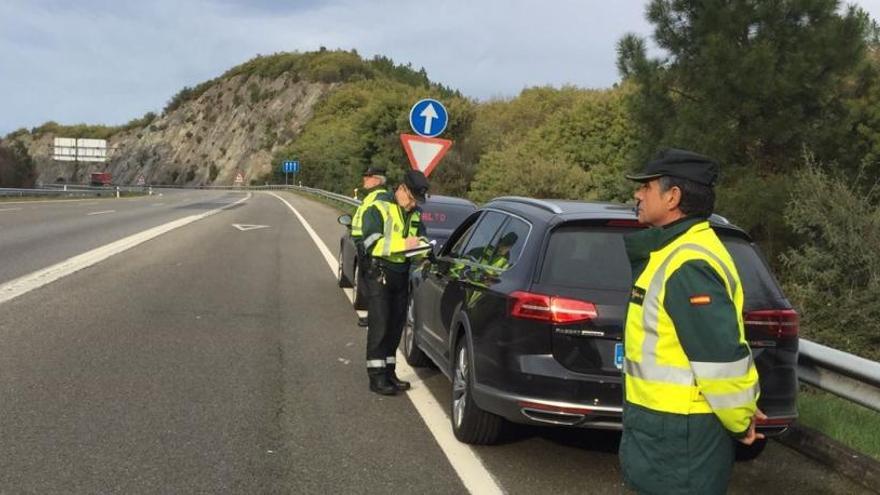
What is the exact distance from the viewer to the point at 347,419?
540cm

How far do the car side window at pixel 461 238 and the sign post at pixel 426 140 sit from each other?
599 centimetres

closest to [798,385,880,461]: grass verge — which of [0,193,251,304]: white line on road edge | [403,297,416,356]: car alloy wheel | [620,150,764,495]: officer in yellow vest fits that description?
[620,150,764,495]: officer in yellow vest

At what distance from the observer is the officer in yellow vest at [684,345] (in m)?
2.34

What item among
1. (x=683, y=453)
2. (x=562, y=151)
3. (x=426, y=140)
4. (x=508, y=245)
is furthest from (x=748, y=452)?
(x=562, y=151)

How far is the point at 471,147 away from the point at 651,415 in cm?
3917

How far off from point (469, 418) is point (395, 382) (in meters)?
1.41

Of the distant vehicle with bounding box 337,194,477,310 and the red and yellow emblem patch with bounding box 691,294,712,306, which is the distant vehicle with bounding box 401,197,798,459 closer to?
the red and yellow emblem patch with bounding box 691,294,712,306


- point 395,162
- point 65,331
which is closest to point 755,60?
point 65,331

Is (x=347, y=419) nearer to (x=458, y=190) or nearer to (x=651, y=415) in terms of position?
(x=651, y=415)

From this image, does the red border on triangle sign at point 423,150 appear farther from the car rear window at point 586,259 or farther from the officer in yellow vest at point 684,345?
the officer in yellow vest at point 684,345

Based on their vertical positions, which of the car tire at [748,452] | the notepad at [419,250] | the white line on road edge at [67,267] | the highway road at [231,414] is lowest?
the highway road at [231,414]

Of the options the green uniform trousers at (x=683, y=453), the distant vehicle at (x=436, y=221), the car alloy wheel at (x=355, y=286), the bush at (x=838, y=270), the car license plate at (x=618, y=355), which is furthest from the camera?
the distant vehicle at (x=436, y=221)

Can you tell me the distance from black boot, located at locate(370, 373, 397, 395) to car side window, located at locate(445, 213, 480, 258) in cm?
107

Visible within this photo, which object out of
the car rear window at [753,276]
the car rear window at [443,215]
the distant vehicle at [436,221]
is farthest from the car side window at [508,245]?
the car rear window at [443,215]
